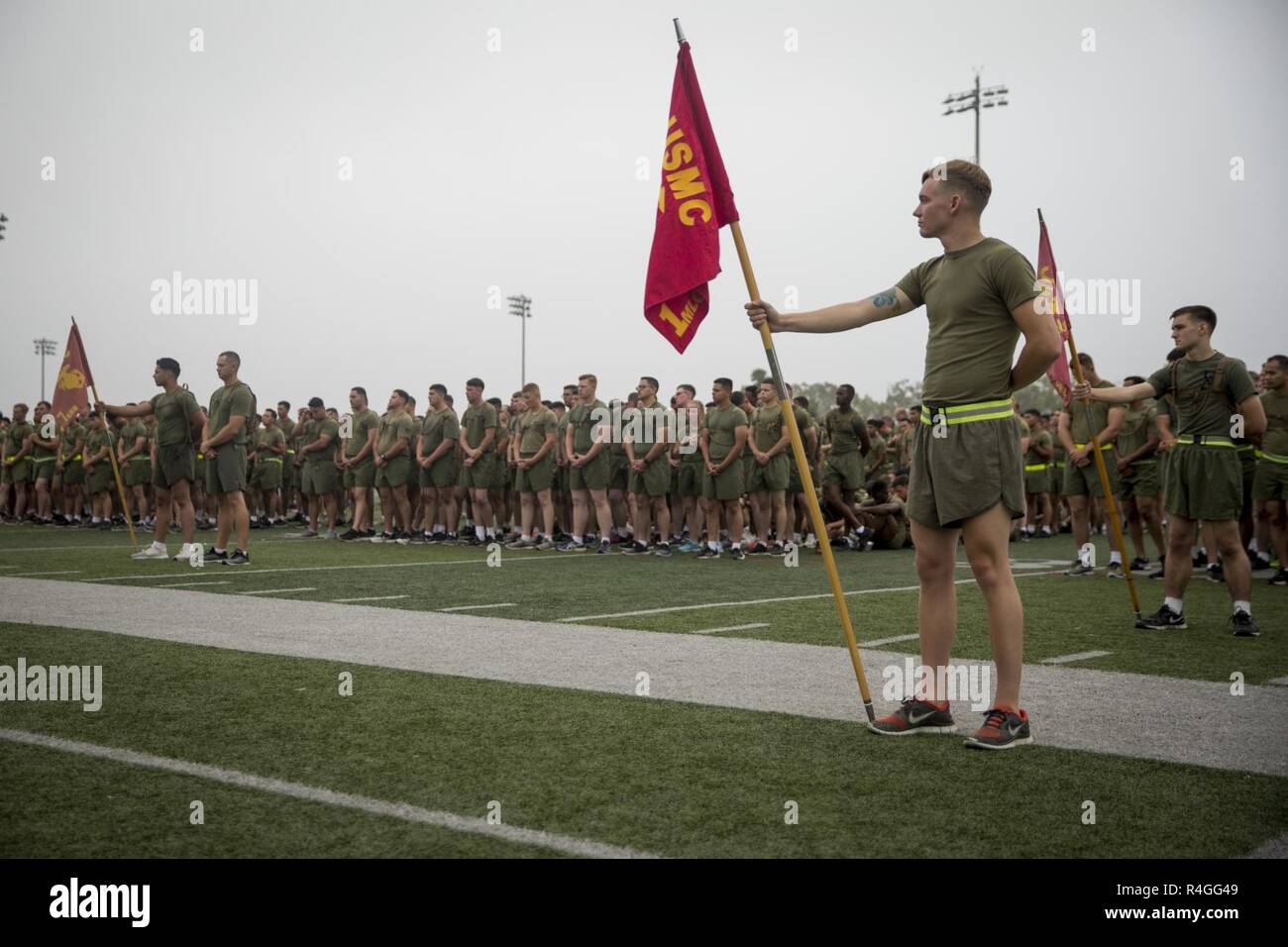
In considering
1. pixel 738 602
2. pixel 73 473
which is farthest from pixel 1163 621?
pixel 73 473

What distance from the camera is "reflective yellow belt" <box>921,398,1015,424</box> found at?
504 centimetres

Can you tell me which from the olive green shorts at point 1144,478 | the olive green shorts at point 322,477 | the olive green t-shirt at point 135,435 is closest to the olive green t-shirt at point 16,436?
the olive green t-shirt at point 135,435

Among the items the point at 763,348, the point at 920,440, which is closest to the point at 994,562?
the point at 920,440

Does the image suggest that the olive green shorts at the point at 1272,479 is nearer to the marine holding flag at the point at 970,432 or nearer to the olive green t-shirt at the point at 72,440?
the marine holding flag at the point at 970,432

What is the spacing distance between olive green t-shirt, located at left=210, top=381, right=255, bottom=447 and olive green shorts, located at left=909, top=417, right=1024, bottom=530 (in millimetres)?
10812

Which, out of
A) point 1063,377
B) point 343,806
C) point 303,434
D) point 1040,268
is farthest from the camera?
point 303,434

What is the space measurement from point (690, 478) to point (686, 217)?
13.0 metres

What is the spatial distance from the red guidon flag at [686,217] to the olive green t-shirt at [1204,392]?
14.1 feet

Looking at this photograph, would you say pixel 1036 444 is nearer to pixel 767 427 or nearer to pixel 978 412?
pixel 767 427

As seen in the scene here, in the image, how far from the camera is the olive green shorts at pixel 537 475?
63.7ft

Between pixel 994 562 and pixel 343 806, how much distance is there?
280 cm

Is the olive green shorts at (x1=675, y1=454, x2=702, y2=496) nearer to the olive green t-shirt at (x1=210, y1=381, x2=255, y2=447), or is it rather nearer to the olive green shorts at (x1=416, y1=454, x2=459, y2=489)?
the olive green shorts at (x1=416, y1=454, x2=459, y2=489)
